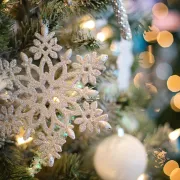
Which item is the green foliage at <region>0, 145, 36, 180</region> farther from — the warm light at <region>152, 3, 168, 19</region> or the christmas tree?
the warm light at <region>152, 3, 168, 19</region>

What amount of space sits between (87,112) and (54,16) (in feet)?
0.51

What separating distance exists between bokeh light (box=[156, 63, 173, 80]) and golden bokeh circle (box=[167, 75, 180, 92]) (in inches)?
0.6

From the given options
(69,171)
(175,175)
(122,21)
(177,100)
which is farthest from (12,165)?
(177,100)

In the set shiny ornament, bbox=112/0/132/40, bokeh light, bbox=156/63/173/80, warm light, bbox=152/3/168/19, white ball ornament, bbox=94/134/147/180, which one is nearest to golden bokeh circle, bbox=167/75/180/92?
bokeh light, bbox=156/63/173/80

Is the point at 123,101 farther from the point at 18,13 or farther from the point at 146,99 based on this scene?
the point at 18,13

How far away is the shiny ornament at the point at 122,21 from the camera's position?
483mm

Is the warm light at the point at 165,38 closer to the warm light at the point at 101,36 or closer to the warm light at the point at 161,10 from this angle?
the warm light at the point at 161,10


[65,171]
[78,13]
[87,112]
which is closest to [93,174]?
[65,171]

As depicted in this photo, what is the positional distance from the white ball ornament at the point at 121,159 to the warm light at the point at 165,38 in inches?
25.3

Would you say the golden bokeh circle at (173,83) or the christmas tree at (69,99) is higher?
the christmas tree at (69,99)

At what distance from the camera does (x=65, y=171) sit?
567mm

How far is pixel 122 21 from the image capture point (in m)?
0.49

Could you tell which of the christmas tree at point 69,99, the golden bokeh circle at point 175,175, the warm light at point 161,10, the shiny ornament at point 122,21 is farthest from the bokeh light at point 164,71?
the shiny ornament at point 122,21

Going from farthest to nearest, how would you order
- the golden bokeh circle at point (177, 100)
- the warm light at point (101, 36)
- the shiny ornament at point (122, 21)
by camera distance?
the golden bokeh circle at point (177, 100) → the warm light at point (101, 36) → the shiny ornament at point (122, 21)
